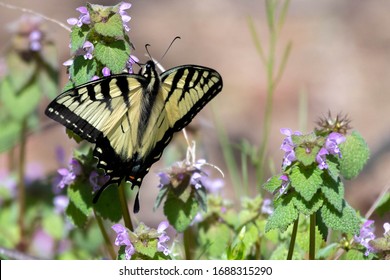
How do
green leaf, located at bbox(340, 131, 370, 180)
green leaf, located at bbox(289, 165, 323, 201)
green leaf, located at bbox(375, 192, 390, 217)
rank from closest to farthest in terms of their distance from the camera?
green leaf, located at bbox(289, 165, 323, 201)
green leaf, located at bbox(340, 131, 370, 180)
green leaf, located at bbox(375, 192, 390, 217)

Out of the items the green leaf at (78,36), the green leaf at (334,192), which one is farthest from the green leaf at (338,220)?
the green leaf at (78,36)


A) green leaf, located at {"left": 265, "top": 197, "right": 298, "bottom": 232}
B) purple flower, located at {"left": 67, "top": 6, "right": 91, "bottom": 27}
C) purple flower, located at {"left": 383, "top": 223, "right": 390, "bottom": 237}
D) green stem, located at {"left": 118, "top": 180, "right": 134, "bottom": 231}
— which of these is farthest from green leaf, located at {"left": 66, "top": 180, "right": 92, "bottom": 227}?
purple flower, located at {"left": 383, "top": 223, "right": 390, "bottom": 237}

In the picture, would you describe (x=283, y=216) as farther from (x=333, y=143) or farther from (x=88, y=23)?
(x=88, y=23)

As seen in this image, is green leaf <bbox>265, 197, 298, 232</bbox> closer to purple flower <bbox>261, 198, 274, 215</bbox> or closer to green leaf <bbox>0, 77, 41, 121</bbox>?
purple flower <bbox>261, 198, 274, 215</bbox>

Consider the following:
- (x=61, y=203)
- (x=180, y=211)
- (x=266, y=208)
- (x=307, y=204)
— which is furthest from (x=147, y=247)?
(x=61, y=203)

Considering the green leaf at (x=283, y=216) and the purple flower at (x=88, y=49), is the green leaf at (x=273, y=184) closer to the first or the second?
the green leaf at (x=283, y=216)
